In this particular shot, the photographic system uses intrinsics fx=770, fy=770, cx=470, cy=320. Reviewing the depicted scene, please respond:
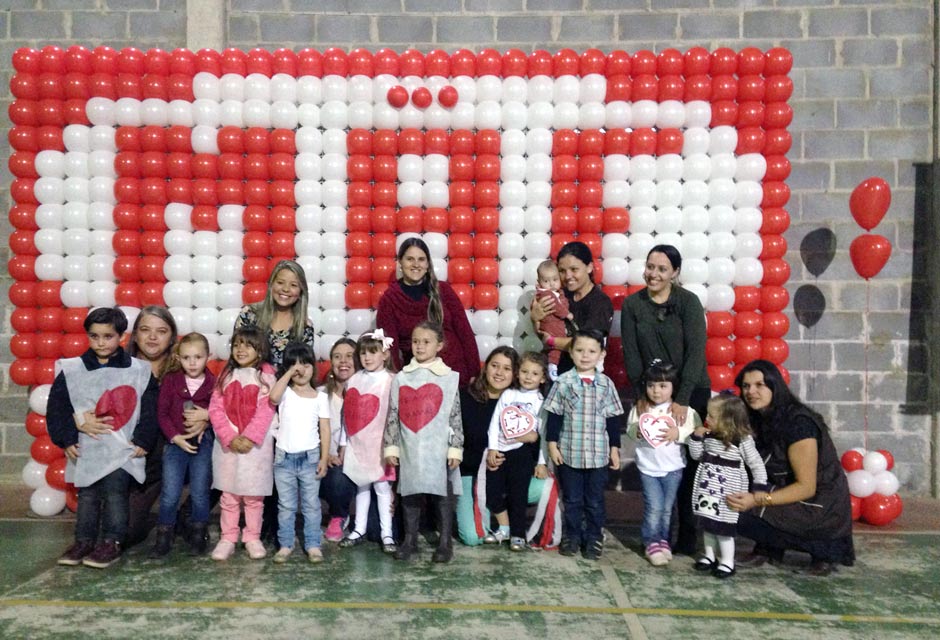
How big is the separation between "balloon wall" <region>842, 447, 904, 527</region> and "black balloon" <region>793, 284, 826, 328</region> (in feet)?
3.86

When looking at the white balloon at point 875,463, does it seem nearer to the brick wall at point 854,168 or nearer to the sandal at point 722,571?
the brick wall at point 854,168

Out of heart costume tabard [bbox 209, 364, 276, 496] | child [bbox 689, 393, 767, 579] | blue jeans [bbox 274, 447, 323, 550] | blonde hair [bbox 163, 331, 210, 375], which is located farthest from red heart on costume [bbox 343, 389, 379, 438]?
child [bbox 689, 393, 767, 579]

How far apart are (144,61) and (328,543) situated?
11.7 ft

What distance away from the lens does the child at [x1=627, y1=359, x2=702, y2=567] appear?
4297mm

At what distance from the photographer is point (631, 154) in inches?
209

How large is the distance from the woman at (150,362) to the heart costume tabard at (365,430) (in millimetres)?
810

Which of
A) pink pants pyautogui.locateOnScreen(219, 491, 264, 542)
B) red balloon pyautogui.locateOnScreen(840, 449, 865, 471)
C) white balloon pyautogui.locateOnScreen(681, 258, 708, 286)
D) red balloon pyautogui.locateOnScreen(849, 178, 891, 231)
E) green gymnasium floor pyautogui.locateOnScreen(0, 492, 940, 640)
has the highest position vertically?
red balloon pyautogui.locateOnScreen(849, 178, 891, 231)

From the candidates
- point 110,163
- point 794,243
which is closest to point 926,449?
point 794,243

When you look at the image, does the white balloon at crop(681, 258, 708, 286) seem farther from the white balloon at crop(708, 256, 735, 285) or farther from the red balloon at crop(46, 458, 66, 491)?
the red balloon at crop(46, 458, 66, 491)

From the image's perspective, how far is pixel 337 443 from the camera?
14.9 feet

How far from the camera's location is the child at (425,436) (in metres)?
4.28

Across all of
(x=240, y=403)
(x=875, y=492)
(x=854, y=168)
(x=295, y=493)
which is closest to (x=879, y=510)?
(x=875, y=492)

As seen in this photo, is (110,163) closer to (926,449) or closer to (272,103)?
(272,103)

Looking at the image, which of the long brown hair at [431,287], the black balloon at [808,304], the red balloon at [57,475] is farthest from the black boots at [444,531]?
the black balloon at [808,304]
